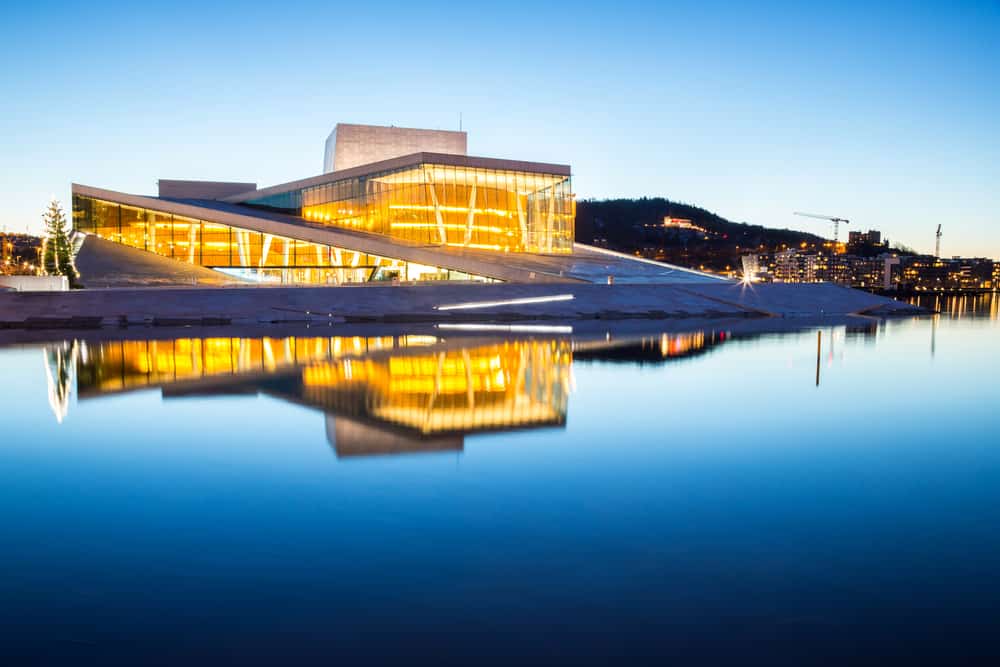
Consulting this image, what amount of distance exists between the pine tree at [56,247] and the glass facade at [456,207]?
442 inches

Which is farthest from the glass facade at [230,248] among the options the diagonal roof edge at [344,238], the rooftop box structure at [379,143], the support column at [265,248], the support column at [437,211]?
the rooftop box structure at [379,143]

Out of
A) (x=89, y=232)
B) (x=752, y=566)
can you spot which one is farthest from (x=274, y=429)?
(x=89, y=232)

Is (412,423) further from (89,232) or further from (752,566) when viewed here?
(89,232)

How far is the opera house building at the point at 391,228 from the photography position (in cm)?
3319

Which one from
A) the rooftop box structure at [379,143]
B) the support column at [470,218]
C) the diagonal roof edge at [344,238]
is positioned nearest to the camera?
the diagonal roof edge at [344,238]

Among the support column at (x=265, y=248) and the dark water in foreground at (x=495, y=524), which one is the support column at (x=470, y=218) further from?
the dark water in foreground at (x=495, y=524)

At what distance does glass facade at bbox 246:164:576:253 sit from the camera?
118 feet

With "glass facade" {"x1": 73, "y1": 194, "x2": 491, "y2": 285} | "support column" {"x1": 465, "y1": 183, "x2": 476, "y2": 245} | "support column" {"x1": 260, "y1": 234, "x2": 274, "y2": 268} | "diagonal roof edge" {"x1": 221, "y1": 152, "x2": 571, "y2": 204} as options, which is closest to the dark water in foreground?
"glass facade" {"x1": 73, "y1": 194, "x2": 491, "y2": 285}

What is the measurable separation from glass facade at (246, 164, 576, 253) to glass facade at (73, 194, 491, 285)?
3.47 m

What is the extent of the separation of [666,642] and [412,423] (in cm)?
509

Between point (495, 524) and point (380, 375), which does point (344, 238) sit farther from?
point (495, 524)

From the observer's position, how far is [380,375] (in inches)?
474

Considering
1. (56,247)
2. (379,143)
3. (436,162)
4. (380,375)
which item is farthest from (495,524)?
(379,143)

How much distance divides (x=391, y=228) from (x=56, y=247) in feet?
48.7
